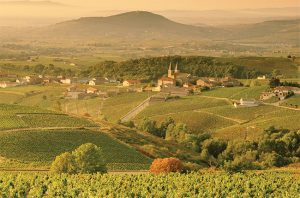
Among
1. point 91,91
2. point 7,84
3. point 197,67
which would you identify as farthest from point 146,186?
point 197,67

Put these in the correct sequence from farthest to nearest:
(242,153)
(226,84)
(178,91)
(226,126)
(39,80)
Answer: (39,80) → (226,84) → (178,91) → (226,126) → (242,153)

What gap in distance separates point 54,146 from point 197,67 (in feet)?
299

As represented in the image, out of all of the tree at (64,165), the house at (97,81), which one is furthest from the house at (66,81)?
the tree at (64,165)

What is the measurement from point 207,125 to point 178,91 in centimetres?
2713

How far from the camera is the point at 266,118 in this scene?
2908 inches

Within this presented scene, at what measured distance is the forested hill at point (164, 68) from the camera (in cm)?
12948

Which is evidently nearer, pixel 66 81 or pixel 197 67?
pixel 66 81

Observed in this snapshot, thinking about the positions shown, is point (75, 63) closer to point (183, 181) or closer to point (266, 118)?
point (266, 118)

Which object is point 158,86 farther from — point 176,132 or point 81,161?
point 81,161

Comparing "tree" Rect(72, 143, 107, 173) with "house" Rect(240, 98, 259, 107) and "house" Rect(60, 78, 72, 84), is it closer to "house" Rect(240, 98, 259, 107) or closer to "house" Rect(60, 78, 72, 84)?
"house" Rect(240, 98, 259, 107)

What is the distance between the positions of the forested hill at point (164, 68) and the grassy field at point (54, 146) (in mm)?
74528

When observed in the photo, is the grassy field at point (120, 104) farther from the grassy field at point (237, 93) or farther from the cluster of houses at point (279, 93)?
the cluster of houses at point (279, 93)

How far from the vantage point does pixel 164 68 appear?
13300 cm

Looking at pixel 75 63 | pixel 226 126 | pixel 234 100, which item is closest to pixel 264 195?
pixel 226 126
